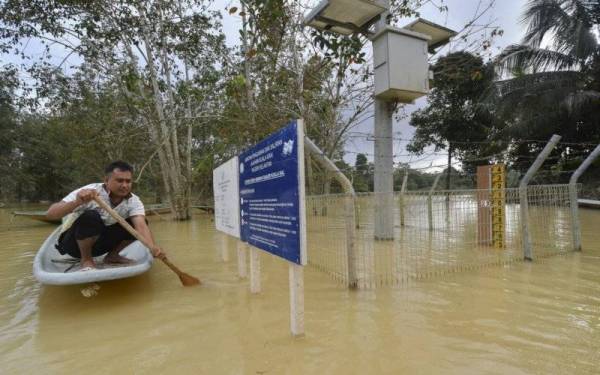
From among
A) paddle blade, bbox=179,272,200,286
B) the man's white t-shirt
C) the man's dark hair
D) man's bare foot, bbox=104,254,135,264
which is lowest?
paddle blade, bbox=179,272,200,286

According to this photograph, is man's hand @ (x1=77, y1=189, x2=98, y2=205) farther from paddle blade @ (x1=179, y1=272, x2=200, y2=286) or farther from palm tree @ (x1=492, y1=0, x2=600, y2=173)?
palm tree @ (x1=492, y1=0, x2=600, y2=173)

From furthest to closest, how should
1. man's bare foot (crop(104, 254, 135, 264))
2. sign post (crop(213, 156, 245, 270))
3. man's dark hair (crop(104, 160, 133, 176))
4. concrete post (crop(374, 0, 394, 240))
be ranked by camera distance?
concrete post (crop(374, 0, 394, 240)), man's bare foot (crop(104, 254, 135, 264)), sign post (crop(213, 156, 245, 270)), man's dark hair (crop(104, 160, 133, 176))

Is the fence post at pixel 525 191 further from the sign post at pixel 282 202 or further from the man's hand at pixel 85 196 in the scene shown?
the man's hand at pixel 85 196

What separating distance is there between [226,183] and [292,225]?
1.89 meters

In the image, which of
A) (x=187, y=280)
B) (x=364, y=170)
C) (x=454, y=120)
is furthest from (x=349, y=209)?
(x=454, y=120)

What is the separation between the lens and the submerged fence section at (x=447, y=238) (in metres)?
3.96

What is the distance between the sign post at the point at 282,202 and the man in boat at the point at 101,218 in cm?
114

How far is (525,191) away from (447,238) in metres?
1.19

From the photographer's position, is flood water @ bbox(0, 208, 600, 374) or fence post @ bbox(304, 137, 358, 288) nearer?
flood water @ bbox(0, 208, 600, 374)

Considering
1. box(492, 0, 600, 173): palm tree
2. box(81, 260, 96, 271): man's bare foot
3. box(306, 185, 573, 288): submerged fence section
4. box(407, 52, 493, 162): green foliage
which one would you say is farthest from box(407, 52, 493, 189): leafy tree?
box(81, 260, 96, 271): man's bare foot

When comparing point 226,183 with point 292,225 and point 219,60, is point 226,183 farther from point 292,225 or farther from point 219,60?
point 219,60

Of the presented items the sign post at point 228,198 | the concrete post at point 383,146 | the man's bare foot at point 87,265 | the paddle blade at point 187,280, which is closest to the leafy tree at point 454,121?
the concrete post at point 383,146

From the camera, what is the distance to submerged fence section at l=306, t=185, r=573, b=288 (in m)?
3.96

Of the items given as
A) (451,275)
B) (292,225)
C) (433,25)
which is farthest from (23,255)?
(433,25)
